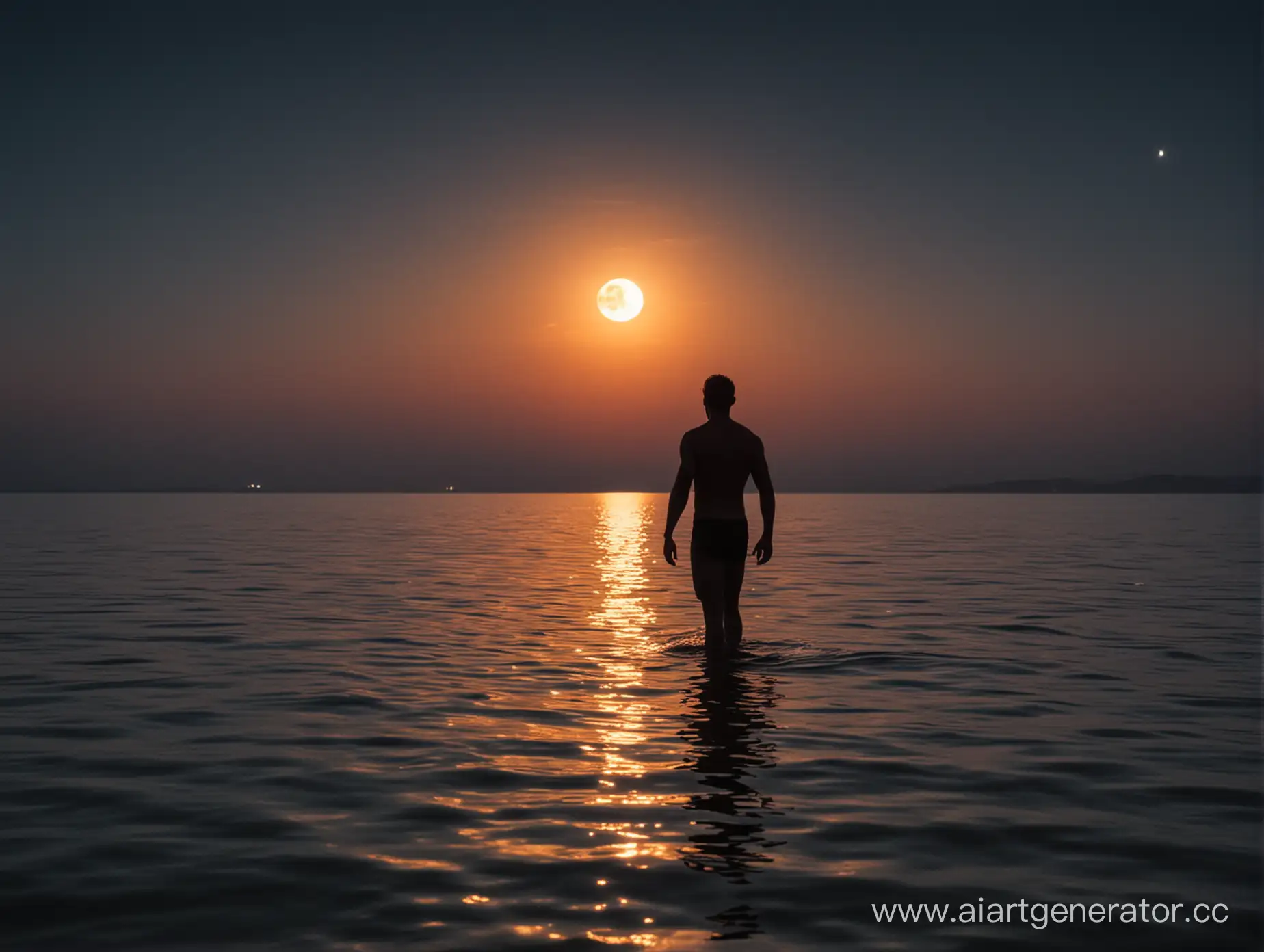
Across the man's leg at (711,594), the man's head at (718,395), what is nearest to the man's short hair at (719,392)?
the man's head at (718,395)

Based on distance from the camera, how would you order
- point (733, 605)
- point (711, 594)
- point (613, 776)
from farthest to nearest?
point (733, 605)
point (711, 594)
point (613, 776)

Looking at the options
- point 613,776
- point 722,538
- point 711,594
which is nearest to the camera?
point 613,776

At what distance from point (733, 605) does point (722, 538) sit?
876mm

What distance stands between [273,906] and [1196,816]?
5130 millimetres

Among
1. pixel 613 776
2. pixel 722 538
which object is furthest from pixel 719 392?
pixel 613 776

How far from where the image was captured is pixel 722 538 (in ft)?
37.5

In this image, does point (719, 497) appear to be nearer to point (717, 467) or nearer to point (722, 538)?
point (717, 467)

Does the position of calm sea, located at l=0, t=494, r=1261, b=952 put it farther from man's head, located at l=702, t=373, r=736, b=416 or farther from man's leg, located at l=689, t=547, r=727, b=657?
man's head, located at l=702, t=373, r=736, b=416

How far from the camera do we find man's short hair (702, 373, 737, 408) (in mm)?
11625

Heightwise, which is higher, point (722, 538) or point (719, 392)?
point (719, 392)

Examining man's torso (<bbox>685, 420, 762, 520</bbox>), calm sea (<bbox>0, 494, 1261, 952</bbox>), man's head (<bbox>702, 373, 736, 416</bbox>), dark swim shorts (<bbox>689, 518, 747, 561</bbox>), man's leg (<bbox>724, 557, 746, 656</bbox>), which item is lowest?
calm sea (<bbox>0, 494, 1261, 952</bbox>)

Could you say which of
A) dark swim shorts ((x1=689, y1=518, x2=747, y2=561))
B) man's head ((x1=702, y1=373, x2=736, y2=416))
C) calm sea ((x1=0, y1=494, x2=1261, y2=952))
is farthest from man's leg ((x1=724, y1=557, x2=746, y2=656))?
man's head ((x1=702, y1=373, x2=736, y2=416))

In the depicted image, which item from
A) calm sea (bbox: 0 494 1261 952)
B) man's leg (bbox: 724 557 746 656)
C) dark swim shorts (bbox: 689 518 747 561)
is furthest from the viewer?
man's leg (bbox: 724 557 746 656)

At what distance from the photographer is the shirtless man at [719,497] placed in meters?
11.4
